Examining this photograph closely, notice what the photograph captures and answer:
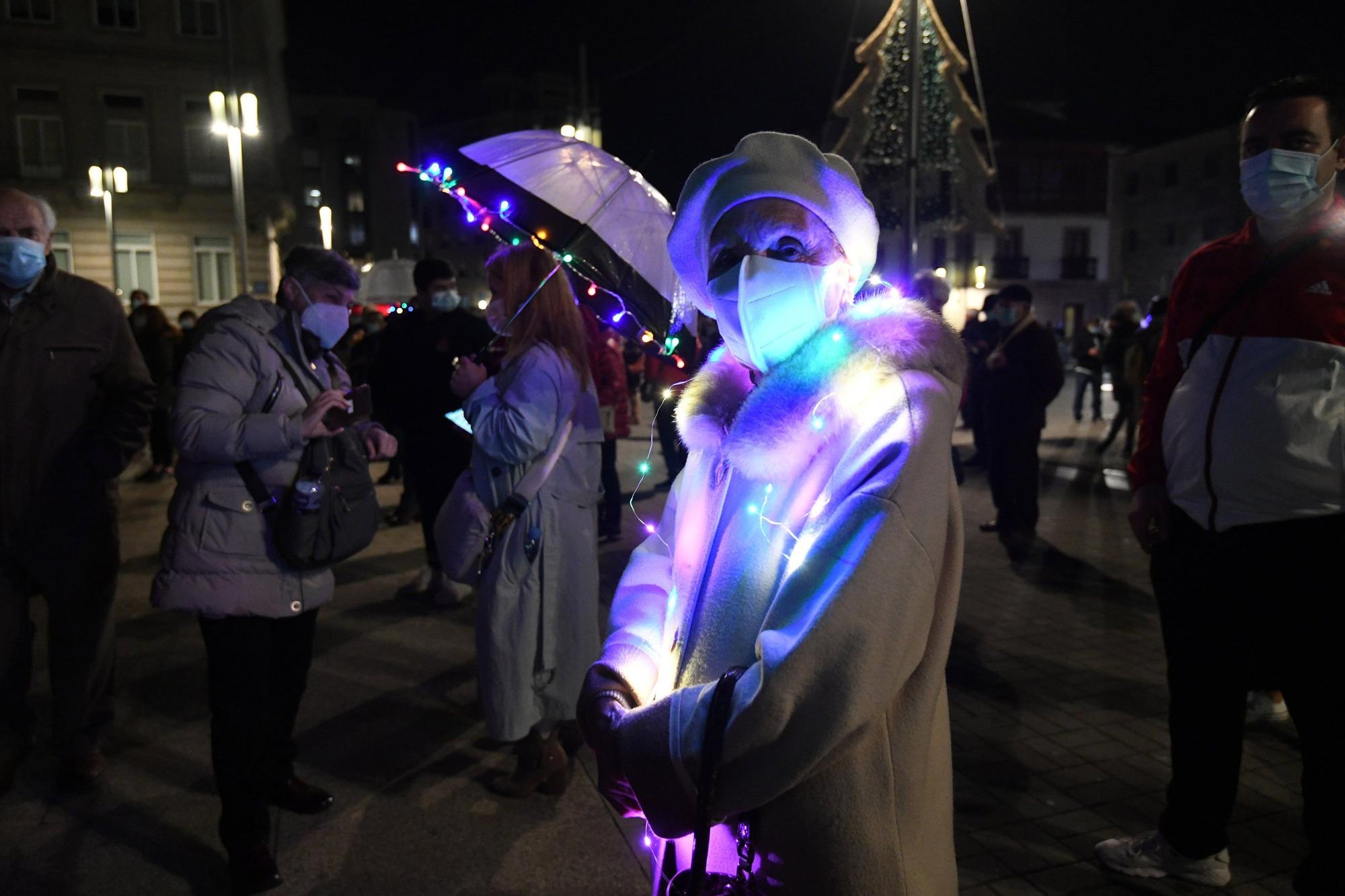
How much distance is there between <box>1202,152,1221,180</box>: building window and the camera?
4550 centimetres

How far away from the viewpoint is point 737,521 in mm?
1541

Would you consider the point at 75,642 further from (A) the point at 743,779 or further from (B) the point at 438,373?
(A) the point at 743,779

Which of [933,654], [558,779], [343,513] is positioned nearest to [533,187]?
[343,513]

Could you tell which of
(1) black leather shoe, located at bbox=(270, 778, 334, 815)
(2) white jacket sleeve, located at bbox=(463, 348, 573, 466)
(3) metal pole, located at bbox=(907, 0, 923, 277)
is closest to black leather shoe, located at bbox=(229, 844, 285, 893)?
(1) black leather shoe, located at bbox=(270, 778, 334, 815)

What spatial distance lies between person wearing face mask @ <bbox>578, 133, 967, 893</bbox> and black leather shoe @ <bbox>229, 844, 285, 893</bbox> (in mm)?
1916

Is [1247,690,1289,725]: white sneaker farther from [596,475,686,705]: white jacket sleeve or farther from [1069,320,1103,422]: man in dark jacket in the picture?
[1069,320,1103,422]: man in dark jacket

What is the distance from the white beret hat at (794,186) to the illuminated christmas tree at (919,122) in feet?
27.2

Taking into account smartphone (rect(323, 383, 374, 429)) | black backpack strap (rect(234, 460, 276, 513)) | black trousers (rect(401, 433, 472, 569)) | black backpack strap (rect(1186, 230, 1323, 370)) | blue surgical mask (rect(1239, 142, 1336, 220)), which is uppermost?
blue surgical mask (rect(1239, 142, 1336, 220))

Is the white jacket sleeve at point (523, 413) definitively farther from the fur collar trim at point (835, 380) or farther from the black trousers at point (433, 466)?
the black trousers at point (433, 466)

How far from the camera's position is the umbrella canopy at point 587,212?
3.38m

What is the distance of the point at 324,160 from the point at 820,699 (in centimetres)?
8159

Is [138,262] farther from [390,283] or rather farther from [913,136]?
[913,136]

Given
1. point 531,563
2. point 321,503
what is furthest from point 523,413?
point 321,503

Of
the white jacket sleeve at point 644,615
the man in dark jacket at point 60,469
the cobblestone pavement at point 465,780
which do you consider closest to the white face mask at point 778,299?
the white jacket sleeve at point 644,615
